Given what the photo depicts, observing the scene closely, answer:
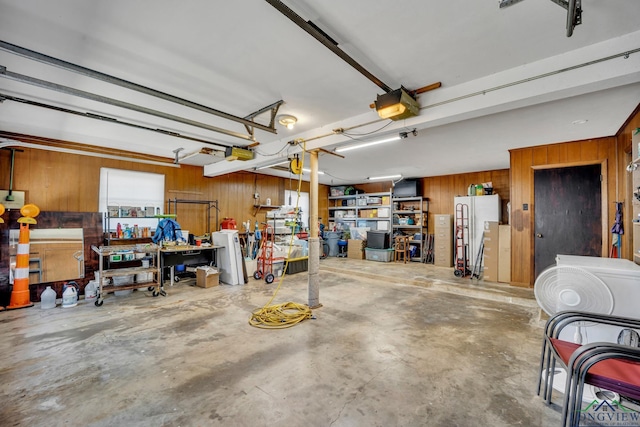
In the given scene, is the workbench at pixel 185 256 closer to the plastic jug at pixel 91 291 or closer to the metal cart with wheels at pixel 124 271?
the metal cart with wheels at pixel 124 271

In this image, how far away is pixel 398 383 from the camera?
2.23m

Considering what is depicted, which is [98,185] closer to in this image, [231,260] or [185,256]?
[185,256]

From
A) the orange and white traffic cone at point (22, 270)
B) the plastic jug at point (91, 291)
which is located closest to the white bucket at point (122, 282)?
the plastic jug at point (91, 291)

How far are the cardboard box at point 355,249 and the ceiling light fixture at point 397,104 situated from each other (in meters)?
6.51

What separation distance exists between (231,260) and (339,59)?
4.41m

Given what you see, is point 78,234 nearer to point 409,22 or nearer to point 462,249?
point 409,22

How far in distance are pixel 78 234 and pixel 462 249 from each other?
8038 millimetres

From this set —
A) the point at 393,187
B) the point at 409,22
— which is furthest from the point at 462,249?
the point at 409,22

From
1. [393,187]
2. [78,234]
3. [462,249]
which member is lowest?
[462,249]

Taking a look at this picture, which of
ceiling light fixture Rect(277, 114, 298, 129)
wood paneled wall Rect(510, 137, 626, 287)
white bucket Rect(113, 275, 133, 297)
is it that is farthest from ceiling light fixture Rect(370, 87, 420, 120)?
white bucket Rect(113, 275, 133, 297)

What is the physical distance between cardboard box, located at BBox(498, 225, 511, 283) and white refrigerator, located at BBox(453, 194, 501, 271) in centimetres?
81

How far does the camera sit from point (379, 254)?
8.57 m

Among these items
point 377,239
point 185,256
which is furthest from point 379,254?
point 185,256

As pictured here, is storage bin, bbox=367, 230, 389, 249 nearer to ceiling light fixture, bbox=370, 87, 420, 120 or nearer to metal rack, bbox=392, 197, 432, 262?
metal rack, bbox=392, 197, 432, 262
